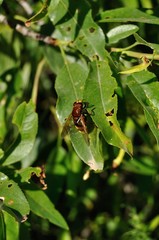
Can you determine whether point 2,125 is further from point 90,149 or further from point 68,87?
point 90,149

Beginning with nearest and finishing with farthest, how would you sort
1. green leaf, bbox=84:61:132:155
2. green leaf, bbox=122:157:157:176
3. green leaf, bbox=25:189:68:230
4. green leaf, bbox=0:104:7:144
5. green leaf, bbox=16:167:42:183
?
1. green leaf, bbox=84:61:132:155
2. green leaf, bbox=16:167:42:183
3. green leaf, bbox=25:189:68:230
4. green leaf, bbox=0:104:7:144
5. green leaf, bbox=122:157:157:176

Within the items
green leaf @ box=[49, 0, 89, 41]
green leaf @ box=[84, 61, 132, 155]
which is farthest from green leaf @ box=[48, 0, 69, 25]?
green leaf @ box=[84, 61, 132, 155]

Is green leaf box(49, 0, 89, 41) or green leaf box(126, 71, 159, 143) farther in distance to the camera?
green leaf box(49, 0, 89, 41)

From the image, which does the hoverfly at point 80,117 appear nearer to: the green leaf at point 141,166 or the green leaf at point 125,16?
the green leaf at point 125,16

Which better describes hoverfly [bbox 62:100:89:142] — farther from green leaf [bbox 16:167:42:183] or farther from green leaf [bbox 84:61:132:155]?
green leaf [bbox 16:167:42:183]

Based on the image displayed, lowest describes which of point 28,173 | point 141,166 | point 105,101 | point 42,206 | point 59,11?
point 141,166

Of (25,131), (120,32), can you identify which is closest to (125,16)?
(120,32)

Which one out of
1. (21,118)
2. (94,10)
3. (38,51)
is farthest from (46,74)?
(21,118)
